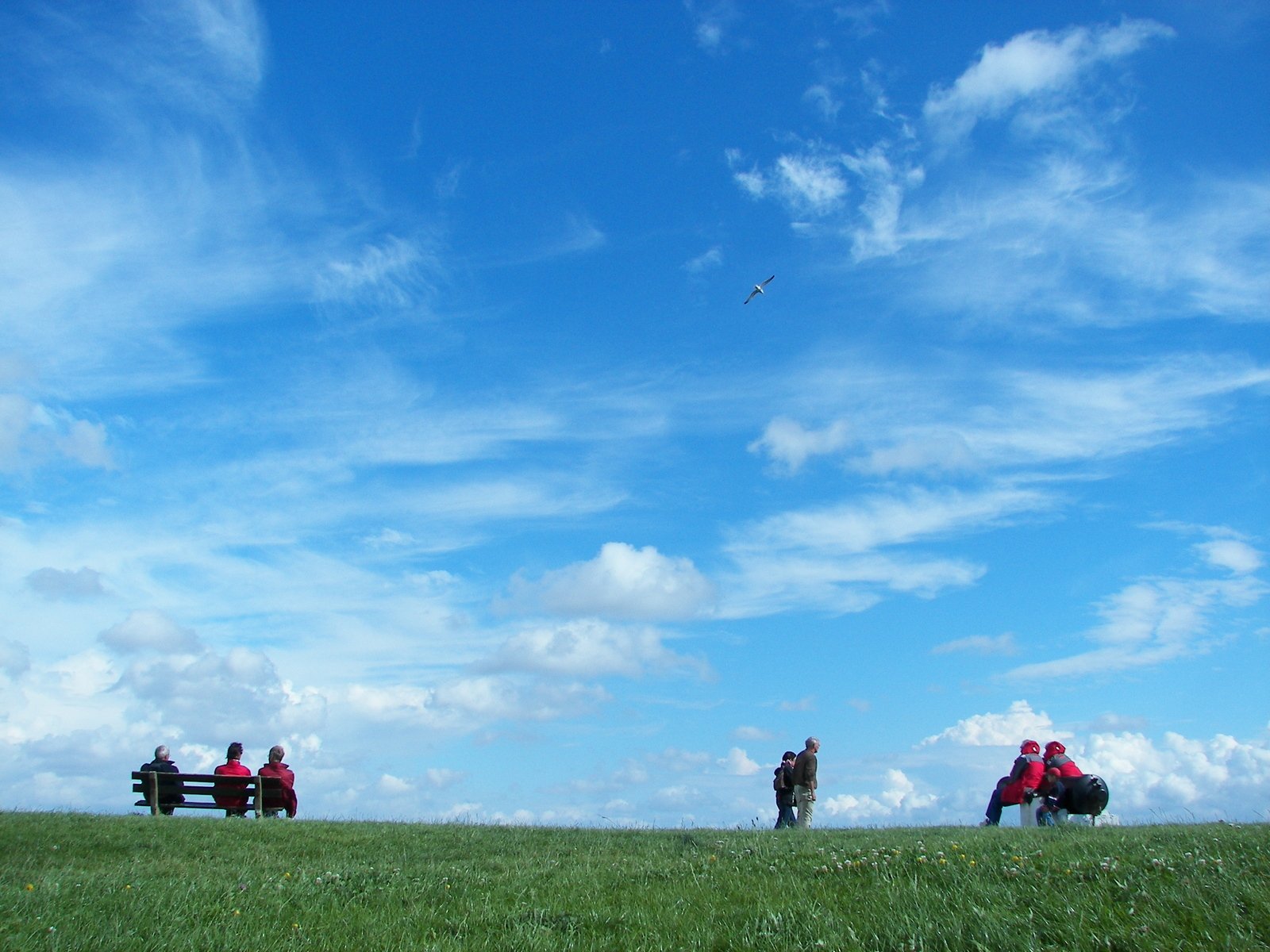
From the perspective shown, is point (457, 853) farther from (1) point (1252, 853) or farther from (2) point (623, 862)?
(1) point (1252, 853)

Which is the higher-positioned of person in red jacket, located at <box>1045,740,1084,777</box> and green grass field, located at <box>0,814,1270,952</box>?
person in red jacket, located at <box>1045,740,1084,777</box>

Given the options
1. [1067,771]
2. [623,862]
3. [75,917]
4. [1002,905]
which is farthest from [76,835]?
[1067,771]

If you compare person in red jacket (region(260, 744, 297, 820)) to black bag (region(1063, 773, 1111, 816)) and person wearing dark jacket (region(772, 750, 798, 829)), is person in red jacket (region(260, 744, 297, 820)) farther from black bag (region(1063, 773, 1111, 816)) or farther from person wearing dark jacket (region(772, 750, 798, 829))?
black bag (region(1063, 773, 1111, 816))

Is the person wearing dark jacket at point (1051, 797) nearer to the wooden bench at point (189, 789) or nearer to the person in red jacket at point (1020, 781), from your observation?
the person in red jacket at point (1020, 781)

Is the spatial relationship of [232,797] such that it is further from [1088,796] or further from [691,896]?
[1088,796]

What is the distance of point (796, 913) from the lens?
354 inches

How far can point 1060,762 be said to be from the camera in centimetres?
2052

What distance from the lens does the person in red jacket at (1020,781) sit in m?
20.9

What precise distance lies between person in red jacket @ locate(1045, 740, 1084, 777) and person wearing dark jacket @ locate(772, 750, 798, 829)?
214 inches

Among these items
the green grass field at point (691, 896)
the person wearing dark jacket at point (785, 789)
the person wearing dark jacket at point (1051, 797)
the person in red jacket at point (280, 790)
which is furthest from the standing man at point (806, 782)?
the person in red jacket at point (280, 790)

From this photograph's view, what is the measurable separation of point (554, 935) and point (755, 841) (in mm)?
6981

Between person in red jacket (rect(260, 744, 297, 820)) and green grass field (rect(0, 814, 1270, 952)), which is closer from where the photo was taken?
green grass field (rect(0, 814, 1270, 952))

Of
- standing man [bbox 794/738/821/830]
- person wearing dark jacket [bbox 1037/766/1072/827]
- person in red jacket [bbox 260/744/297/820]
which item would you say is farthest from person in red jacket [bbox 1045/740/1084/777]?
person in red jacket [bbox 260/744/297/820]

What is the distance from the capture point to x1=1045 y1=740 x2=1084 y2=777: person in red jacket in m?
20.2
